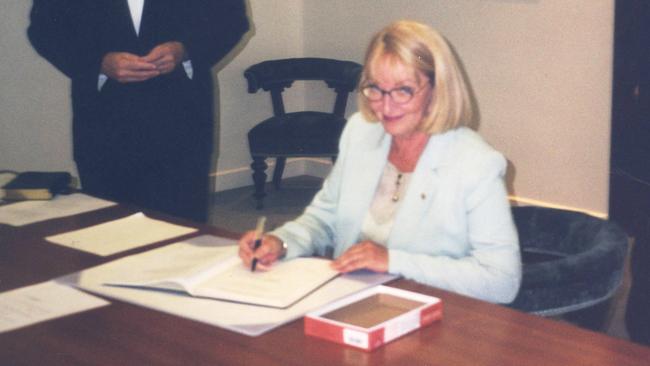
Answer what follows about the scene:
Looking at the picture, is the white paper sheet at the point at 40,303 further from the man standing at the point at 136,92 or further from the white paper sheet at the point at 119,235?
the man standing at the point at 136,92

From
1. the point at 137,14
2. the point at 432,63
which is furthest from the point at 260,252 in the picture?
the point at 137,14

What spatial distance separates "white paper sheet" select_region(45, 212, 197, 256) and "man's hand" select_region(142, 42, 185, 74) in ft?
1.81

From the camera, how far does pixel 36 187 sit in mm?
2689

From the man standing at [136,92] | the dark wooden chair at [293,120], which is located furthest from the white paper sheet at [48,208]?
the dark wooden chair at [293,120]

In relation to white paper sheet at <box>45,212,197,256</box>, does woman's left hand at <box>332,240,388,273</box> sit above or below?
above

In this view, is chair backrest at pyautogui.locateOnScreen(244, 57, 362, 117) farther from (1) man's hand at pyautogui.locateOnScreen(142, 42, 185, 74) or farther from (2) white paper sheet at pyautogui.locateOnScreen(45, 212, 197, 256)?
(2) white paper sheet at pyautogui.locateOnScreen(45, 212, 197, 256)

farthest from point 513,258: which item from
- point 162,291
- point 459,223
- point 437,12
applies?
point 437,12

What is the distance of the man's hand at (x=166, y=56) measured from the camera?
9.11 ft

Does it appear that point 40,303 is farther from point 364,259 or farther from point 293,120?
point 293,120

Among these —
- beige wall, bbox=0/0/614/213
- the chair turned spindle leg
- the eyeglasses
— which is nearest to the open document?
the eyeglasses

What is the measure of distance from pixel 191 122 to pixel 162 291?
3.66 ft

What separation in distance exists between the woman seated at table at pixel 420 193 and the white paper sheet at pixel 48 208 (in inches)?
25.9

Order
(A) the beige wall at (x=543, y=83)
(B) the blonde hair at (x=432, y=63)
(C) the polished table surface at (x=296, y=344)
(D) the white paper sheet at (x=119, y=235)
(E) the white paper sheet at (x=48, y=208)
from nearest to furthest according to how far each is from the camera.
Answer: (C) the polished table surface at (x=296, y=344)
(B) the blonde hair at (x=432, y=63)
(D) the white paper sheet at (x=119, y=235)
(E) the white paper sheet at (x=48, y=208)
(A) the beige wall at (x=543, y=83)

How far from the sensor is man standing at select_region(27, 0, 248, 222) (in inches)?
111
